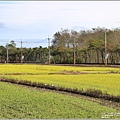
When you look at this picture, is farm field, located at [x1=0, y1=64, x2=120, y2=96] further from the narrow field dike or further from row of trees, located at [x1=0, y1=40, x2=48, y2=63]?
row of trees, located at [x1=0, y1=40, x2=48, y2=63]

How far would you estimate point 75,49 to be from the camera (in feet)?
189

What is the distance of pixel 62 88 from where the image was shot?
13.5m

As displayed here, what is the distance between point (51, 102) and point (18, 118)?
2423 mm

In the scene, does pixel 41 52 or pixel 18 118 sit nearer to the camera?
pixel 18 118

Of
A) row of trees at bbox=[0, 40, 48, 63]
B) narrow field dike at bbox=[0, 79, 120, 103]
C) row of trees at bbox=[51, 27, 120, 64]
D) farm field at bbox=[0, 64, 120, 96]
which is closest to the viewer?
narrow field dike at bbox=[0, 79, 120, 103]

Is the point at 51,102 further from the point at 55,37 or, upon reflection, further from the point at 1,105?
the point at 55,37

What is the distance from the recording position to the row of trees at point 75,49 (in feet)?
167

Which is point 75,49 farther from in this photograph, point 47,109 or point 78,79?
point 47,109

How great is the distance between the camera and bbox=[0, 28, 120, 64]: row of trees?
5097 cm

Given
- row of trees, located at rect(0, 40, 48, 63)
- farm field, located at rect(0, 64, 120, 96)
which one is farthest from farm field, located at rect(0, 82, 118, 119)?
row of trees, located at rect(0, 40, 48, 63)

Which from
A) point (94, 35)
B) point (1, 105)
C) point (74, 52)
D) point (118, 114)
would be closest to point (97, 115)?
point (118, 114)

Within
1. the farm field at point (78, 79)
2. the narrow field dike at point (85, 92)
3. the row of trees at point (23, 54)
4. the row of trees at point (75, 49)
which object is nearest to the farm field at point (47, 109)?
the narrow field dike at point (85, 92)

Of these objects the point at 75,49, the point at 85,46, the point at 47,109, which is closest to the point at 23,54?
the point at 75,49

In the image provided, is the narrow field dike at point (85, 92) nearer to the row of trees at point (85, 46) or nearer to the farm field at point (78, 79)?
the farm field at point (78, 79)
